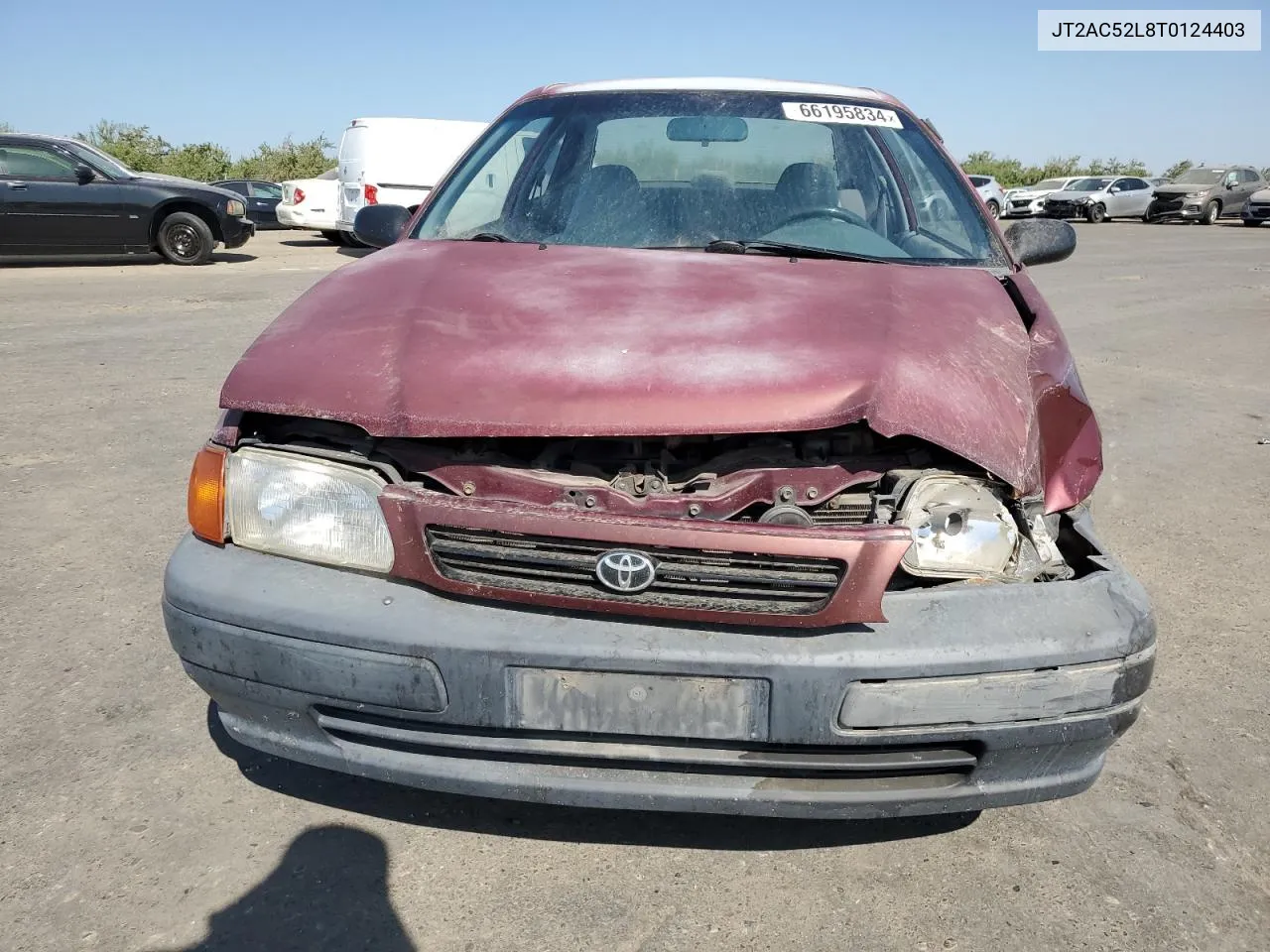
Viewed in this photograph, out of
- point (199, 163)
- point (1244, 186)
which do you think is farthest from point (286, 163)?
point (1244, 186)

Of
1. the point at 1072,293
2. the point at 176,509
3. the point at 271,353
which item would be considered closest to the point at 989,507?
the point at 271,353

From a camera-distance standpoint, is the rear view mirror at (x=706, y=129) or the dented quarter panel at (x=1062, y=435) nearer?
the dented quarter panel at (x=1062, y=435)

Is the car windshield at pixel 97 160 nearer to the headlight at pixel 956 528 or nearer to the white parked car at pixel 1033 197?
the headlight at pixel 956 528

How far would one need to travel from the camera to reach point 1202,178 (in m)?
29.2

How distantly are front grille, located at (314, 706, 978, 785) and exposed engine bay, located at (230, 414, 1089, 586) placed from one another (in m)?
0.35

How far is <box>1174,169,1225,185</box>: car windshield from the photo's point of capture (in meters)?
28.9

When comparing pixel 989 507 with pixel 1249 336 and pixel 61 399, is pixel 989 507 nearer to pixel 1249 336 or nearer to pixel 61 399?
pixel 61 399

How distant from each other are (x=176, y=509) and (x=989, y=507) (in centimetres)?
335

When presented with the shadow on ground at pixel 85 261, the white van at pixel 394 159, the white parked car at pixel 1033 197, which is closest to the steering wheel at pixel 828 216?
the shadow on ground at pixel 85 261

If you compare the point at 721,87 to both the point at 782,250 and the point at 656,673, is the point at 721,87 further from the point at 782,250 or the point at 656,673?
the point at 656,673

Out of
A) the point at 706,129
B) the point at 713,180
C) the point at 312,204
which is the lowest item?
the point at 312,204

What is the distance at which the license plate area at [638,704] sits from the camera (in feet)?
5.99

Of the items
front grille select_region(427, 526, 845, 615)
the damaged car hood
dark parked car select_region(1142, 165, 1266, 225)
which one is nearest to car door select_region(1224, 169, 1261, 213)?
dark parked car select_region(1142, 165, 1266, 225)

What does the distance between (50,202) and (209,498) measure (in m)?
12.1
